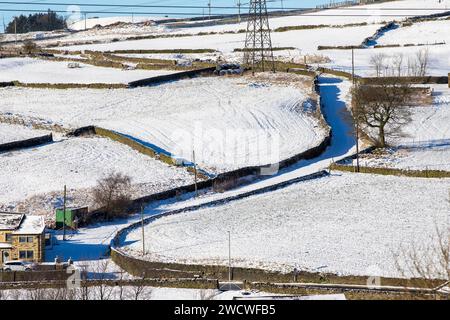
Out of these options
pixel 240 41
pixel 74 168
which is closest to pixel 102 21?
pixel 240 41

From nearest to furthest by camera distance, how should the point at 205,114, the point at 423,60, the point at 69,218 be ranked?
1. the point at 69,218
2. the point at 205,114
3. the point at 423,60

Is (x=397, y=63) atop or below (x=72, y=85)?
atop

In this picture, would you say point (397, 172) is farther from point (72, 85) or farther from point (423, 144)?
point (72, 85)

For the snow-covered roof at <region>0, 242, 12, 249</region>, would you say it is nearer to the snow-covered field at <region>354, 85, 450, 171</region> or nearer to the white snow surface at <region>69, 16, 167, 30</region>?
the snow-covered field at <region>354, 85, 450, 171</region>

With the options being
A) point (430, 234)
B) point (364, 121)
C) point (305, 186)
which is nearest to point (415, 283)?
point (430, 234)
